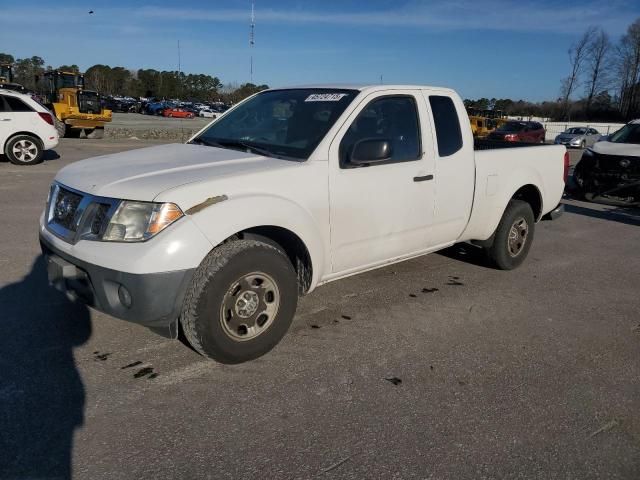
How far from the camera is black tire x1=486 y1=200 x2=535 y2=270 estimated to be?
211 inches

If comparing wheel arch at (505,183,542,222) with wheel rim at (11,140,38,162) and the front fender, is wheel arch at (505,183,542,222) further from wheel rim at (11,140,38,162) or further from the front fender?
wheel rim at (11,140,38,162)

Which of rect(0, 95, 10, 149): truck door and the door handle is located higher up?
rect(0, 95, 10, 149): truck door

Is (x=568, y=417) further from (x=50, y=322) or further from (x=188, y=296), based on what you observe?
(x=50, y=322)

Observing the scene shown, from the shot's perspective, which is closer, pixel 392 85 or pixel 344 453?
pixel 344 453

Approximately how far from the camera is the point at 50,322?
12.7 feet

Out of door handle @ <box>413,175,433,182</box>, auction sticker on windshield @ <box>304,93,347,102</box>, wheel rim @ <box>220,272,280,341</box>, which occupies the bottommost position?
wheel rim @ <box>220,272,280,341</box>

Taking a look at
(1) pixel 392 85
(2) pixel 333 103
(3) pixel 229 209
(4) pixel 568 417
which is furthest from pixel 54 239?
(4) pixel 568 417

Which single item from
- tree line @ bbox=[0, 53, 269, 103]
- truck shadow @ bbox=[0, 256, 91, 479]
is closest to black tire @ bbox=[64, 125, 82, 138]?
truck shadow @ bbox=[0, 256, 91, 479]

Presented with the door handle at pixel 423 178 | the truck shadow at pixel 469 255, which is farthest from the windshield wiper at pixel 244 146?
the truck shadow at pixel 469 255

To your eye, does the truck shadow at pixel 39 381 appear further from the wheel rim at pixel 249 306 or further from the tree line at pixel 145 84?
the tree line at pixel 145 84

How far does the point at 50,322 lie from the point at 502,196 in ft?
13.6

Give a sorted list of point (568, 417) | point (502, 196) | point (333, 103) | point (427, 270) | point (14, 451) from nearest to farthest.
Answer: point (14, 451) < point (568, 417) < point (333, 103) < point (502, 196) < point (427, 270)

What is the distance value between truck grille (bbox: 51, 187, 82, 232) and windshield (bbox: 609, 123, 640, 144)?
10862mm

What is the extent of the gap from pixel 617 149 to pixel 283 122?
854 cm
